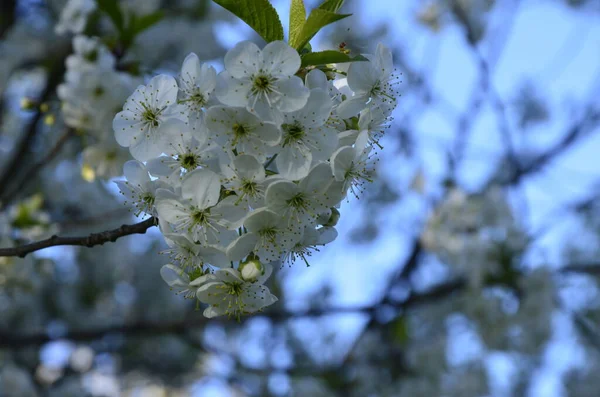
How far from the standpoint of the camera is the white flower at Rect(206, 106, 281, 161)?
1.14 m

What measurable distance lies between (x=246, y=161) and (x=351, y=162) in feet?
0.71

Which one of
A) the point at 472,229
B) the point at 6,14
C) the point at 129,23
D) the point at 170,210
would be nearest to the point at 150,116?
the point at 170,210

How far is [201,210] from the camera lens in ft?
3.80

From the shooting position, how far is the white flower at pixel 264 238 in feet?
3.79

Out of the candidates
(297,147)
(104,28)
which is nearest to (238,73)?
(297,147)

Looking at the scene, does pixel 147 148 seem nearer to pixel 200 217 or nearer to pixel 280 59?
pixel 200 217

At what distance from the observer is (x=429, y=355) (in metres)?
5.50

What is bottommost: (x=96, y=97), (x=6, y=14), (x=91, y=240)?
(x=6, y=14)

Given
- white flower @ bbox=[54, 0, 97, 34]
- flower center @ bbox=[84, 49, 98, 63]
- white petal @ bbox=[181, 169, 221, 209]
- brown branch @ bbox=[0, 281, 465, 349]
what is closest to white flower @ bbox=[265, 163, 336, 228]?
white petal @ bbox=[181, 169, 221, 209]

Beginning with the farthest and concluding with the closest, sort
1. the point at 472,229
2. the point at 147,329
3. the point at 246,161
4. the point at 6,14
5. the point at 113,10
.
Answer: the point at 472,229, the point at 147,329, the point at 6,14, the point at 113,10, the point at 246,161

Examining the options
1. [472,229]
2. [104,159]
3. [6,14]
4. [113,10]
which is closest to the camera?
[113,10]

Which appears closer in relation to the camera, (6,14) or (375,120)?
(375,120)

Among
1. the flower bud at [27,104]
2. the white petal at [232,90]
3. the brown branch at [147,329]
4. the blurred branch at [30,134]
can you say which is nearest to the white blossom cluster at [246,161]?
the white petal at [232,90]

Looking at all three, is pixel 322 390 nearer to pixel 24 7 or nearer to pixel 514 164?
pixel 514 164
